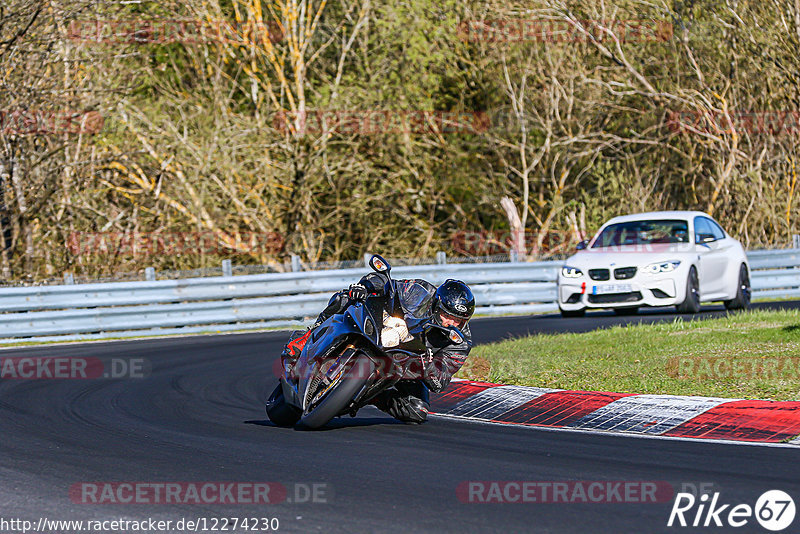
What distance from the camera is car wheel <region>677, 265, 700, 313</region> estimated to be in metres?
18.2

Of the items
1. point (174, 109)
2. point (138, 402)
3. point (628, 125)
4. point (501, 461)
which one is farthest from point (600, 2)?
point (501, 461)

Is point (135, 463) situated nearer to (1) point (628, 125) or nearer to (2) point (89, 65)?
(2) point (89, 65)

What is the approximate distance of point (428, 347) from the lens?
8.37 m

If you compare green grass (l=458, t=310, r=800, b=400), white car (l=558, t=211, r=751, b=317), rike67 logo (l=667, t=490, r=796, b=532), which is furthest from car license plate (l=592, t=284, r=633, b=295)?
rike67 logo (l=667, t=490, r=796, b=532)

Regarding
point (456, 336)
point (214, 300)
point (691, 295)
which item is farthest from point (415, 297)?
point (214, 300)

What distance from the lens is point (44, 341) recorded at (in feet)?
60.4

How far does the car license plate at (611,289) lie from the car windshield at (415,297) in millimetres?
10101

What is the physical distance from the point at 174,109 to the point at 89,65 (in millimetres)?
4791

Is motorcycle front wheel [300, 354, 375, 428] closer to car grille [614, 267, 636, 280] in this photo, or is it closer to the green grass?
the green grass

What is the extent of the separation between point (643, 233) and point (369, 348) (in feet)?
39.3

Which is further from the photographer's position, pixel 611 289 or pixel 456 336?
pixel 611 289

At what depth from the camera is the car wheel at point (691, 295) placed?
59.6 ft

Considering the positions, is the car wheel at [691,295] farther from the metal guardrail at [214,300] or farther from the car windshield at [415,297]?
the car windshield at [415,297]

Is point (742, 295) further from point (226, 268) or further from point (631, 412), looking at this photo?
point (631, 412)
